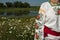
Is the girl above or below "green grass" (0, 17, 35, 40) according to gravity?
above

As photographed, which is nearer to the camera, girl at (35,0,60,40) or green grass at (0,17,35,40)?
girl at (35,0,60,40)

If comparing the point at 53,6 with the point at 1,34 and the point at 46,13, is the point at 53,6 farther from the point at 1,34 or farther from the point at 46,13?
the point at 1,34

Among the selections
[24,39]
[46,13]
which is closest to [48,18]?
[46,13]

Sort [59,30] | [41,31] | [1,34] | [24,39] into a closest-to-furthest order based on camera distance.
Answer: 1. [59,30]
2. [41,31]
3. [24,39]
4. [1,34]

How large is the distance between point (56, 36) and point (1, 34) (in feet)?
12.9

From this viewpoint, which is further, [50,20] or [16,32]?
[16,32]

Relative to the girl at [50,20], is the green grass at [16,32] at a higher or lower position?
lower

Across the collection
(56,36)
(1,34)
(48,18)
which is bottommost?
(1,34)

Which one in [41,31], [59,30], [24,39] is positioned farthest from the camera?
[24,39]

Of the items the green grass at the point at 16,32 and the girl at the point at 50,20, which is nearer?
the girl at the point at 50,20

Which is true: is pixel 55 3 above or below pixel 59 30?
above

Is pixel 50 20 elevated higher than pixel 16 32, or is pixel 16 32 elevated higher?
pixel 50 20

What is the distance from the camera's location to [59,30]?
194 centimetres

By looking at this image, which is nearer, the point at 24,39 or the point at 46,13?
the point at 46,13
